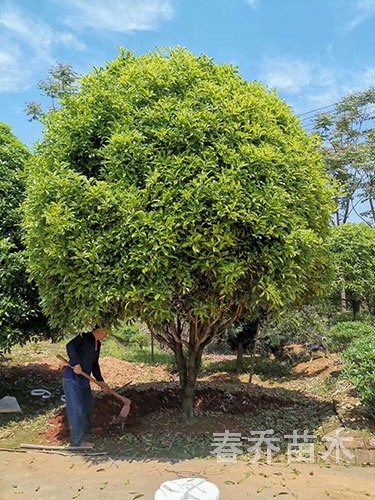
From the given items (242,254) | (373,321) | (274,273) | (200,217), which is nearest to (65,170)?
(200,217)

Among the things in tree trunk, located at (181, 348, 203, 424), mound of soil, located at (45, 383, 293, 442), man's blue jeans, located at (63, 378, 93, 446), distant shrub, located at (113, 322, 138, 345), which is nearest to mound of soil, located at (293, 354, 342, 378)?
mound of soil, located at (45, 383, 293, 442)

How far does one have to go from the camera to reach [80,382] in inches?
209

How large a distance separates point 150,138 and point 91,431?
377cm

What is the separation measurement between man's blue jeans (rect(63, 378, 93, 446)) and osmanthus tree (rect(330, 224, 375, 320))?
626cm

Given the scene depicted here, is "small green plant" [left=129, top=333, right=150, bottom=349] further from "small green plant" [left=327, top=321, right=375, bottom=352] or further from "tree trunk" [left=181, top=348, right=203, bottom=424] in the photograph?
"tree trunk" [left=181, top=348, right=203, bottom=424]

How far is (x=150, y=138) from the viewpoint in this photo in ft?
16.1

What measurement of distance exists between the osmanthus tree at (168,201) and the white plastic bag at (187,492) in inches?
77.6

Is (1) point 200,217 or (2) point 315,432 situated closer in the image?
(1) point 200,217

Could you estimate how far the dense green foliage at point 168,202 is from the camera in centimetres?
447

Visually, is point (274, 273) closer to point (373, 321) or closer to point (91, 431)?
point (91, 431)

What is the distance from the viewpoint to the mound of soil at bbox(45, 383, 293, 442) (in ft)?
18.8

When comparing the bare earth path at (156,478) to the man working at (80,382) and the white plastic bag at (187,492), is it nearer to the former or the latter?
the man working at (80,382)

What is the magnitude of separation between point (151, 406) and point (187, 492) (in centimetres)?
403

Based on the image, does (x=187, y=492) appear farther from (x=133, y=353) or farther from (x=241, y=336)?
(x=133, y=353)
